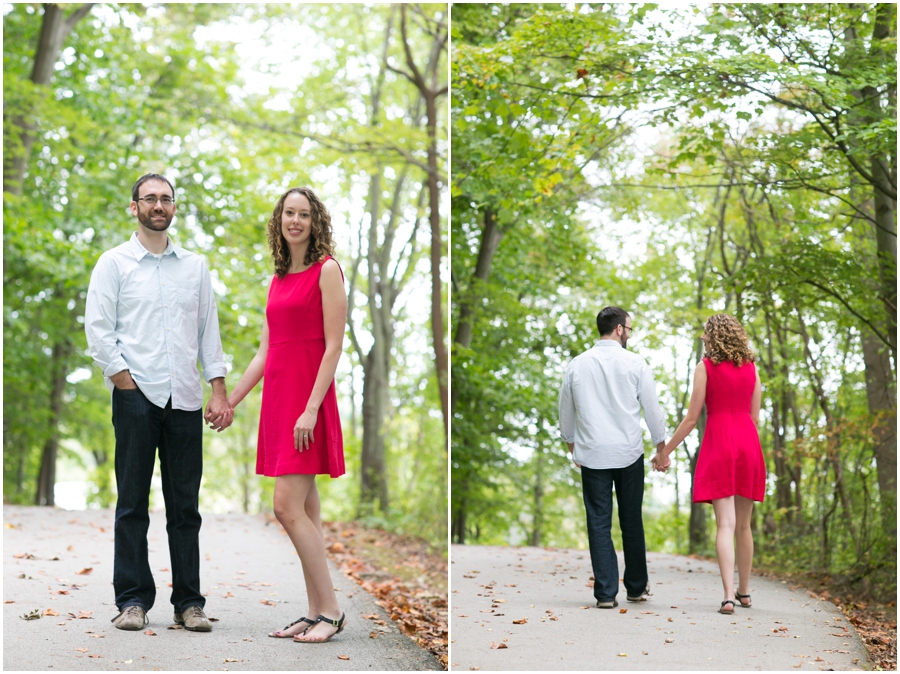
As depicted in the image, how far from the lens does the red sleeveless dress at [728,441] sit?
3.73 meters

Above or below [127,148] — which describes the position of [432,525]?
below

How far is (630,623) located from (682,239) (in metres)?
1.67

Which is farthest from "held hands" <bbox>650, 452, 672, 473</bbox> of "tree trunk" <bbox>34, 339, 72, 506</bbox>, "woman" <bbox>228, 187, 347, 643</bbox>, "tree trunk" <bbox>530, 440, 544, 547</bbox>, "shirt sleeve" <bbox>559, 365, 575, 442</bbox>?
"tree trunk" <bbox>34, 339, 72, 506</bbox>

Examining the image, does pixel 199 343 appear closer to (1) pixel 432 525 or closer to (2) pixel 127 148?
(1) pixel 432 525

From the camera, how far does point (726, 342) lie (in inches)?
150

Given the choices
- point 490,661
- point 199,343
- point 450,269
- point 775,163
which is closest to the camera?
point 490,661

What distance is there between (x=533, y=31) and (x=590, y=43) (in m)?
0.28

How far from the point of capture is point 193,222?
10258mm

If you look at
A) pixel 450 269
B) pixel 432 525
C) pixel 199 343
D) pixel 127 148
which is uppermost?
pixel 127 148

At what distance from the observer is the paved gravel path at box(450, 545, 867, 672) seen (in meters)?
3.32

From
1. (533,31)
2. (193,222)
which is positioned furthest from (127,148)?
(533,31)

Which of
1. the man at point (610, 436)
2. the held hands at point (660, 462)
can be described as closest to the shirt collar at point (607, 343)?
the man at point (610, 436)

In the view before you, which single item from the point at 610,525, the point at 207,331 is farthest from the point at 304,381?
the point at 610,525

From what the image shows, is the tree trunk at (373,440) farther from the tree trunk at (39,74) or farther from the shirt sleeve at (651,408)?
the shirt sleeve at (651,408)
